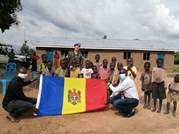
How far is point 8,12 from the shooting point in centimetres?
2617

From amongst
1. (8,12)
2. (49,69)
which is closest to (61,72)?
(49,69)

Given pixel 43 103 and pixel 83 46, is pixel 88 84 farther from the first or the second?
pixel 83 46

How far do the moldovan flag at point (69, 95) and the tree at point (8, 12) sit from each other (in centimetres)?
1551

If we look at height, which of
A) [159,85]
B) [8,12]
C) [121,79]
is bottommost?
[159,85]

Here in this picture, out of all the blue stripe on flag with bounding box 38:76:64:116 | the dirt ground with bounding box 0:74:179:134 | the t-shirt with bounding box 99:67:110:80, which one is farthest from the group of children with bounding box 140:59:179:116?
the blue stripe on flag with bounding box 38:76:64:116

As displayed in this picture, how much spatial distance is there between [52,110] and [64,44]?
25.0 meters

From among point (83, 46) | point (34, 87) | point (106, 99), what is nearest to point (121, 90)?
point (106, 99)

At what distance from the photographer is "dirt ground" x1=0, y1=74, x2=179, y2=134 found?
324 inches

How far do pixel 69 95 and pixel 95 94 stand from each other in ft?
2.79

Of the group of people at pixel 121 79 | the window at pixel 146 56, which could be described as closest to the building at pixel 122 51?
the window at pixel 146 56

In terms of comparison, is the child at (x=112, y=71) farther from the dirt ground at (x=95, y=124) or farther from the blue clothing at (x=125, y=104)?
the dirt ground at (x=95, y=124)

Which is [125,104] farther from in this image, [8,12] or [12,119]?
[8,12]

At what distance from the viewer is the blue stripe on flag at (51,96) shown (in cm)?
921

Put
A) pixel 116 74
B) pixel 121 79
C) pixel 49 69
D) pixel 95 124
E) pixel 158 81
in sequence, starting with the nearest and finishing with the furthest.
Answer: pixel 95 124 < pixel 121 79 < pixel 116 74 < pixel 158 81 < pixel 49 69
